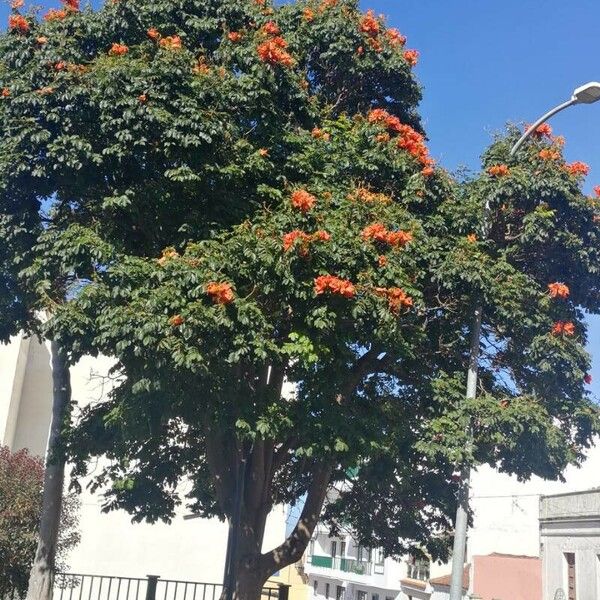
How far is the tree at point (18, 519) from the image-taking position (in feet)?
46.4

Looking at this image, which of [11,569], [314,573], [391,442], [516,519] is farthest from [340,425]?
[314,573]

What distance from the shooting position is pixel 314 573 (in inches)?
1893

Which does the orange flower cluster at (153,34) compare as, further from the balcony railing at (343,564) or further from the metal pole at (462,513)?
the balcony railing at (343,564)

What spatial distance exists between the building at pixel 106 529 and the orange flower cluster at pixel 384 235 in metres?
17.3

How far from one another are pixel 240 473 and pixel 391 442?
8.39 feet

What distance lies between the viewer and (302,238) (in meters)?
9.10

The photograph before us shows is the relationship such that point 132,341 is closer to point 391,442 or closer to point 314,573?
point 391,442

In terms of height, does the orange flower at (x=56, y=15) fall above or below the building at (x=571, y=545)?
above

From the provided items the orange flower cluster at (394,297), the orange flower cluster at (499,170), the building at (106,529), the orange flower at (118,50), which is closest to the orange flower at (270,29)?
the orange flower at (118,50)

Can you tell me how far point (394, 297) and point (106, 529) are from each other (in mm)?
19236

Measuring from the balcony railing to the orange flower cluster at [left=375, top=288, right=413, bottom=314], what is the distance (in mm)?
35371

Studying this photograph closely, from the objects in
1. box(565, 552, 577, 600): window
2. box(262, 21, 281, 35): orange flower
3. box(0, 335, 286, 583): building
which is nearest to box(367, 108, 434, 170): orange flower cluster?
box(262, 21, 281, 35): orange flower

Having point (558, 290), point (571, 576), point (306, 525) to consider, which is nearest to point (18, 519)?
point (306, 525)

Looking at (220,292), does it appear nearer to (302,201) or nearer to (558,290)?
(302,201)
